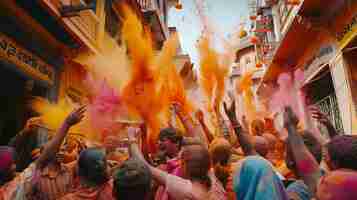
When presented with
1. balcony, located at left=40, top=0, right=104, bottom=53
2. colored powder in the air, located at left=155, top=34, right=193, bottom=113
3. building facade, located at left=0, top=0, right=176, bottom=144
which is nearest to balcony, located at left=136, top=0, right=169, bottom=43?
balcony, located at left=40, top=0, right=104, bottom=53

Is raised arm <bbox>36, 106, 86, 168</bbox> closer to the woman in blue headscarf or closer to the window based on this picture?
the woman in blue headscarf

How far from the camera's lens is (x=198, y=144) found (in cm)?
243

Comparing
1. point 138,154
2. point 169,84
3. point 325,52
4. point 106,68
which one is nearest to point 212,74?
point 169,84

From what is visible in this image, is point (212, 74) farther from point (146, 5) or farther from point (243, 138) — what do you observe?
point (146, 5)

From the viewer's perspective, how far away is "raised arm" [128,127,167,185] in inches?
94.4

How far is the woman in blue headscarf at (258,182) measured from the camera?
1.97 m

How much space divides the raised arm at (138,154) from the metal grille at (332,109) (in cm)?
652

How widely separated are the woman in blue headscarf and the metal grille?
6611 millimetres

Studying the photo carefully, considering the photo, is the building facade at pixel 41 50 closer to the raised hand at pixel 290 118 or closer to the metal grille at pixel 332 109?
the raised hand at pixel 290 118

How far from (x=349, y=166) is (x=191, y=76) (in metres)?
17.4

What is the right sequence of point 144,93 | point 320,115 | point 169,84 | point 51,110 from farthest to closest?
point 51,110 → point 169,84 → point 144,93 → point 320,115

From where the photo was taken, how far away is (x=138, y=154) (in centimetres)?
273

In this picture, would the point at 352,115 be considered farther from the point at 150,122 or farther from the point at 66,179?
the point at 66,179

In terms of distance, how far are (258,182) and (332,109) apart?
308 inches
